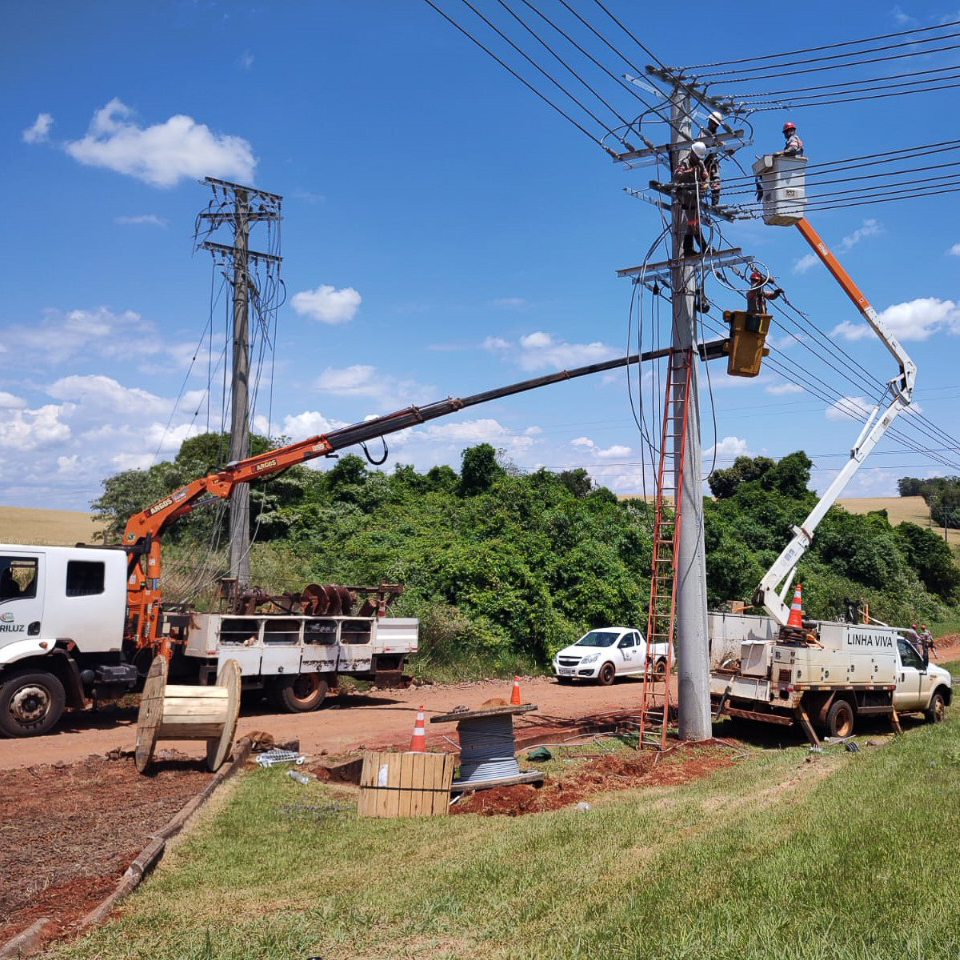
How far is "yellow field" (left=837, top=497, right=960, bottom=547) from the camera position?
285 ft

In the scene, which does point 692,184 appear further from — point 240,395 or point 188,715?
point 240,395

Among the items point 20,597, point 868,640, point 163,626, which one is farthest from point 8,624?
point 868,640

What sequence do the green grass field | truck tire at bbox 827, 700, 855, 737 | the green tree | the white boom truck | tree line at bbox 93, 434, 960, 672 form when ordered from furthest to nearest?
1. the green tree
2. tree line at bbox 93, 434, 960, 672
3. truck tire at bbox 827, 700, 855, 737
4. the white boom truck
5. the green grass field

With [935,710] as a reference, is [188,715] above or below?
above

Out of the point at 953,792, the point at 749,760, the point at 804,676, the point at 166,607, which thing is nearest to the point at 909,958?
the point at 953,792

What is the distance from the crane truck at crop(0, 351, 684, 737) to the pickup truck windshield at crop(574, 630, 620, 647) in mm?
7656

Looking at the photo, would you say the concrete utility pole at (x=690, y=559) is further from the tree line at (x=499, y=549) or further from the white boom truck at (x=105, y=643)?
the tree line at (x=499, y=549)

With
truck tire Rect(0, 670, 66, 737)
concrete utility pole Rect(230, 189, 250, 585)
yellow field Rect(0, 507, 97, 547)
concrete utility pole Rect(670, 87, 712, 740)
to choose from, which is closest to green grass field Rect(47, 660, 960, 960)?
concrete utility pole Rect(670, 87, 712, 740)

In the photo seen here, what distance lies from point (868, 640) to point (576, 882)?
11828mm

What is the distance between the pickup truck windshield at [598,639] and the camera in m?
25.3

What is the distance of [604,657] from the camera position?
24.6 m

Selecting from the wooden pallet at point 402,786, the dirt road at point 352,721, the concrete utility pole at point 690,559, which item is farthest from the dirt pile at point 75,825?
the concrete utility pole at point 690,559

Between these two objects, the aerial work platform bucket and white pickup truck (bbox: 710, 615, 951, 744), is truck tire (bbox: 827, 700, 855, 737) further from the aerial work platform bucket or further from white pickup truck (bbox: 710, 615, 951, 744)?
the aerial work platform bucket

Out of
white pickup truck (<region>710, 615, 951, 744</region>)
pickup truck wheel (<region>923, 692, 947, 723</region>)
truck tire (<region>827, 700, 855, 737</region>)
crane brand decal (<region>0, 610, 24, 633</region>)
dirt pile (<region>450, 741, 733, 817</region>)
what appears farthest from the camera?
pickup truck wheel (<region>923, 692, 947, 723</region>)
